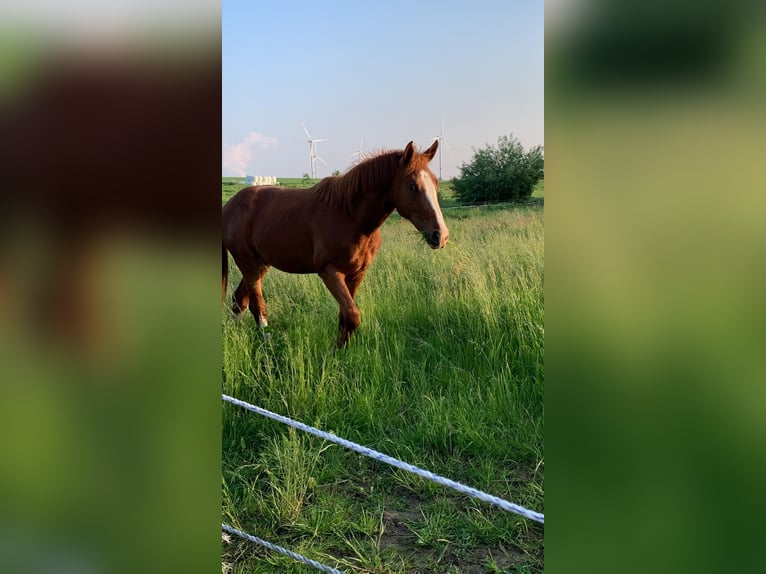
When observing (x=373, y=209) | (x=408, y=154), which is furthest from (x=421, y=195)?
(x=373, y=209)

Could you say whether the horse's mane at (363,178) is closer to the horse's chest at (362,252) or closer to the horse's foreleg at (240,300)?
the horse's chest at (362,252)

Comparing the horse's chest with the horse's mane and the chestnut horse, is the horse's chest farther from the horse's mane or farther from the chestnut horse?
the horse's mane

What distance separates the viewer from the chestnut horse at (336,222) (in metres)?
2.64

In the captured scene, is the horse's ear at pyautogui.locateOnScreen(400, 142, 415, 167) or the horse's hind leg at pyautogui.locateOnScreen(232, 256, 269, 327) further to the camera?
the horse's hind leg at pyautogui.locateOnScreen(232, 256, 269, 327)

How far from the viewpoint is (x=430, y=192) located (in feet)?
8.51
